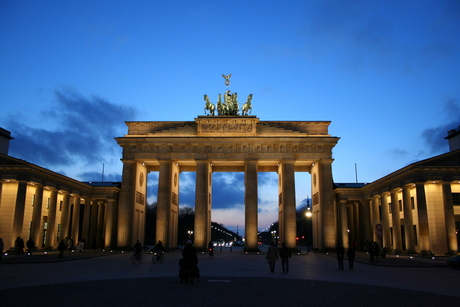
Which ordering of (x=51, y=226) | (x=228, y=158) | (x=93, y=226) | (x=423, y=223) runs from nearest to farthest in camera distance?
(x=423, y=223) → (x=51, y=226) → (x=228, y=158) → (x=93, y=226)

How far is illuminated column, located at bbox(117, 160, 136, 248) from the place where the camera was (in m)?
53.0

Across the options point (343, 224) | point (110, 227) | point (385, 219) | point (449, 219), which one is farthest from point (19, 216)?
point (449, 219)

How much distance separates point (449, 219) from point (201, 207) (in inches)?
1134

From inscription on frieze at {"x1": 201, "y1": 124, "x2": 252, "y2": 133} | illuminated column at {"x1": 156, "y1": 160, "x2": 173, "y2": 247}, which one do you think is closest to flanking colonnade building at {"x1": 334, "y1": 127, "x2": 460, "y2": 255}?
inscription on frieze at {"x1": 201, "y1": 124, "x2": 252, "y2": 133}

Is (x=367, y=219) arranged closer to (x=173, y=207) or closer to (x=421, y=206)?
(x=421, y=206)

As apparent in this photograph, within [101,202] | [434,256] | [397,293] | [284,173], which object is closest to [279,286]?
[397,293]

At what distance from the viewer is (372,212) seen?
184ft

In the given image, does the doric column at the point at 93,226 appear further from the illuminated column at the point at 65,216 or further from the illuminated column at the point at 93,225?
the illuminated column at the point at 65,216

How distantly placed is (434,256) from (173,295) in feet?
114

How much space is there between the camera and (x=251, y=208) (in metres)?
53.2

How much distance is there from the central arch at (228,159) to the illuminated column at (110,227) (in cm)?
243

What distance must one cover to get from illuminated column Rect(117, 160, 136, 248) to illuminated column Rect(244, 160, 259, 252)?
15.4 meters

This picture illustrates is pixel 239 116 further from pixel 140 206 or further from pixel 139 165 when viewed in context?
pixel 140 206

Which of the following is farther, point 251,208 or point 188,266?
point 251,208
